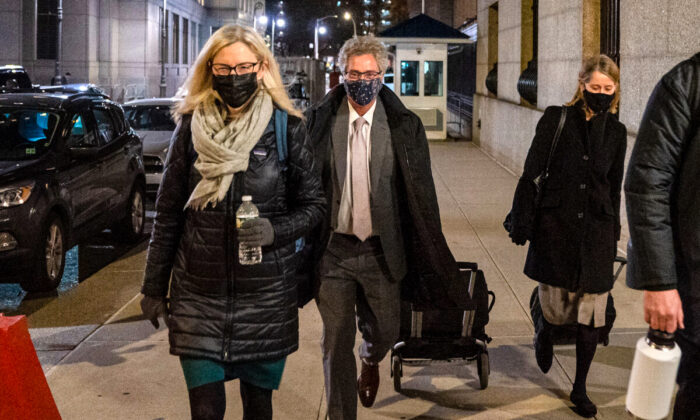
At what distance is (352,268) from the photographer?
14.8 ft

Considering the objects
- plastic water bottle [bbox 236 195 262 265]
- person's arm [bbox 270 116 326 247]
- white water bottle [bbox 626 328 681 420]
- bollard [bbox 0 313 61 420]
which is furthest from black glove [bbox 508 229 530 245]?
bollard [bbox 0 313 61 420]

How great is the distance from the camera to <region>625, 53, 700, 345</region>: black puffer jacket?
Result: 9.81 ft

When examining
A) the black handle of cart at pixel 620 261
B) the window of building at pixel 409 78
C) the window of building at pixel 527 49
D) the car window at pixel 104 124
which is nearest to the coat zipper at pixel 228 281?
the black handle of cart at pixel 620 261

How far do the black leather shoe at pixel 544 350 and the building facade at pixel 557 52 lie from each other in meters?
4.11

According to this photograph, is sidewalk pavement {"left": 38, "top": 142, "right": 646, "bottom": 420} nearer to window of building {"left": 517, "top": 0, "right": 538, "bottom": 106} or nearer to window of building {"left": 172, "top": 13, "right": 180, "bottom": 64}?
window of building {"left": 517, "top": 0, "right": 538, "bottom": 106}

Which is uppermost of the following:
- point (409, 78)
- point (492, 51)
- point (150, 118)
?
point (492, 51)

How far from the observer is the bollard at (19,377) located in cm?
414

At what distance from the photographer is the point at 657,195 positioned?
300 centimetres

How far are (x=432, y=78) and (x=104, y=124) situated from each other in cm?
1626

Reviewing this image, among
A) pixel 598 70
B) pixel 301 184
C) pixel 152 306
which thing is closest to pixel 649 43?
pixel 598 70

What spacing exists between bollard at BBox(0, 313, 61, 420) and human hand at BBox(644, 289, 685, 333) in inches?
110

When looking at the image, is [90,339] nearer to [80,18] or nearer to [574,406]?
[574,406]

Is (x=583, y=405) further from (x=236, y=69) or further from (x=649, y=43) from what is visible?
(x=649, y=43)

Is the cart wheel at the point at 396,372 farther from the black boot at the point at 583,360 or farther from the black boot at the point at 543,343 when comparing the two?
the black boot at the point at 583,360
